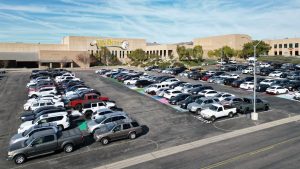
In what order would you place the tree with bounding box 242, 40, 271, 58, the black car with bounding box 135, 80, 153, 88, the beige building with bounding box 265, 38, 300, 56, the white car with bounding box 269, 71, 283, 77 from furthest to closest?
the beige building with bounding box 265, 38, 300, 56 < the tree with bounding box 242, 40, 271, 58 < the white car with bounding box 269, 71, 283, 77 < the black car with bounding box 135, 80, 153, 88

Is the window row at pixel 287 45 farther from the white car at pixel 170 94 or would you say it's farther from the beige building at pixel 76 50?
the white car at pixel 170 94

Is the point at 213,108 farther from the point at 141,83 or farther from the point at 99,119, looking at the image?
the point at 141,83

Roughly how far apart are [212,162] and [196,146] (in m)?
3.48

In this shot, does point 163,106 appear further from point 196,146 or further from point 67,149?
point 67,149

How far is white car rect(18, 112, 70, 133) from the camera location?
84.5ft

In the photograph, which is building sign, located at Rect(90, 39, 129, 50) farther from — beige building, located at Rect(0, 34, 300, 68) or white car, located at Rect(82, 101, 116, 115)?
white car, located at Rect(82, 101, 116, 115)

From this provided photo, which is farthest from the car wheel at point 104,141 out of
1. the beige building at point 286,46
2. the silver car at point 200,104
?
the beige building at point 286,46

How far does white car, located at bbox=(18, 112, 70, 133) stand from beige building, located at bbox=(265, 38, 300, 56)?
140 m

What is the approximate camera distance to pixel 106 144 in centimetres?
2350

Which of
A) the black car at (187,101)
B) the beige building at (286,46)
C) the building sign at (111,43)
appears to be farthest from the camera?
the beige building at (286,46)

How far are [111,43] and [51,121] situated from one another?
3407 inches

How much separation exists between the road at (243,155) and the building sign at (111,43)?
89.7 metres

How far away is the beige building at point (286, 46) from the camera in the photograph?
142 m

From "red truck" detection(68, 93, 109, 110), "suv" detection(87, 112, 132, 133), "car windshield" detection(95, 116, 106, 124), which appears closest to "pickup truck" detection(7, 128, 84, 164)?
"suv" detection(87, 112, 132, 133)
